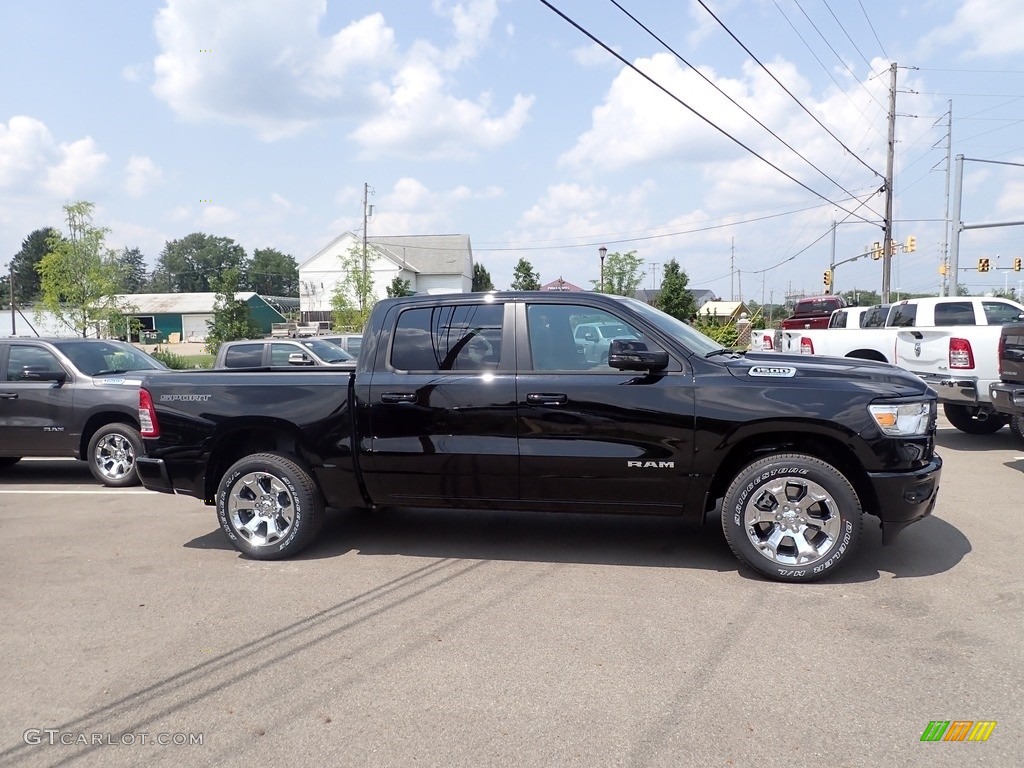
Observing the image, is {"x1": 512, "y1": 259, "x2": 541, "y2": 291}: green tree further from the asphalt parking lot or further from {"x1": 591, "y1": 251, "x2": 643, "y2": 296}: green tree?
the asphalt parking lot

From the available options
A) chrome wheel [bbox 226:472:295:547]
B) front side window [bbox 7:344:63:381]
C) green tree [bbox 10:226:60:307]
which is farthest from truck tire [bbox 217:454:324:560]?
green tree [bbox 10:226:60:307]

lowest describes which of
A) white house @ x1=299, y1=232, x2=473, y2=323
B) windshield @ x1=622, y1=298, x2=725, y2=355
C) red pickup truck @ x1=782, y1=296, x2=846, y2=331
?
windshield @ x1=622, y1=298, x2=725, y2=355

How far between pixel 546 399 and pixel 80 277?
29.7 metres

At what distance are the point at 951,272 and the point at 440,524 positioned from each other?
28520 mm

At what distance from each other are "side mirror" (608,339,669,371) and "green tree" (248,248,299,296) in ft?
428

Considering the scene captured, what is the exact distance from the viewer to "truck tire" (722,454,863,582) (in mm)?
4824

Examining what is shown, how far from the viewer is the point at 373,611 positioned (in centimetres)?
463

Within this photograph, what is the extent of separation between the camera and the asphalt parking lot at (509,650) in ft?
10.4

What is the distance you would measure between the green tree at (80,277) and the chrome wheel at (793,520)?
1185 inches

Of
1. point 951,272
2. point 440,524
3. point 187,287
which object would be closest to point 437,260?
point 951,272

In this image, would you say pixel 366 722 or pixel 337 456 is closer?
pixel 366 722

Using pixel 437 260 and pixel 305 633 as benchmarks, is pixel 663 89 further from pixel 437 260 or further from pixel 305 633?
pixel 437 260

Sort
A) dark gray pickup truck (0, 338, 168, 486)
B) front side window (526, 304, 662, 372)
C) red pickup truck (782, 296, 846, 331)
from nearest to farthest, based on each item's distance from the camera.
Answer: front side window (526, 304, 662, 372) → dark gray pickup truck (0, 338, 168, 486) → red pickup truck (782, 296, 846, 331)

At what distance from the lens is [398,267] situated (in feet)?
212
